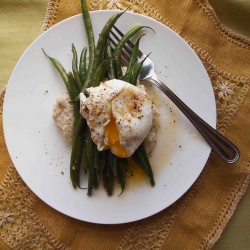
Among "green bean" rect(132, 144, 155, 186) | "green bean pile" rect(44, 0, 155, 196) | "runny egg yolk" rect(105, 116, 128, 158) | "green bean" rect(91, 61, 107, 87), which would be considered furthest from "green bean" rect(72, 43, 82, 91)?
"green bean" rect(132, 144, 155, 186)

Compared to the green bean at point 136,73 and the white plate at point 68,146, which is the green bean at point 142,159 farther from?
the green bean at point 136,73

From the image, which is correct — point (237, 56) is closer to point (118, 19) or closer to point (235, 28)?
point (235, 28)

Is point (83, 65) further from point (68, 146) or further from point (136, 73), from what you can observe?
point (68, 146)

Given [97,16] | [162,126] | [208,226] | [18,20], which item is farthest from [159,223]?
[18,20]

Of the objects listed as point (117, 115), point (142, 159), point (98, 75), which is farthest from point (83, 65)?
point (142, 159)

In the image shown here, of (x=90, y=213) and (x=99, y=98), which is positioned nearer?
(x=99, y=98)

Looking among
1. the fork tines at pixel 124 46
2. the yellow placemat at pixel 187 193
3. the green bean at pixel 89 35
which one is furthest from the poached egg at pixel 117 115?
the yellow placemat at pixel 187 193

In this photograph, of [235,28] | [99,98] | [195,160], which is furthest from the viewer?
[235,28]
